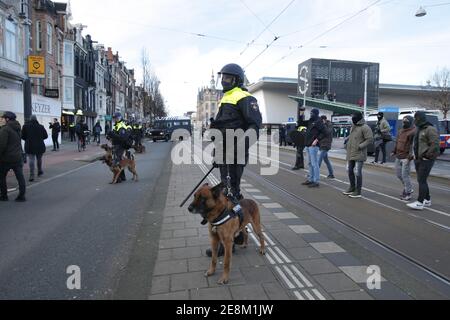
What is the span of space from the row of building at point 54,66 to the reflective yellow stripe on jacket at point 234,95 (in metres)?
14.6

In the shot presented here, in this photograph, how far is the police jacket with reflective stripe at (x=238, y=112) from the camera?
181 inches

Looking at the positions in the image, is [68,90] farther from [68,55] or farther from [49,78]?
[49,78]

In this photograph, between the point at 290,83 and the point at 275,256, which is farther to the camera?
the point at 290,83

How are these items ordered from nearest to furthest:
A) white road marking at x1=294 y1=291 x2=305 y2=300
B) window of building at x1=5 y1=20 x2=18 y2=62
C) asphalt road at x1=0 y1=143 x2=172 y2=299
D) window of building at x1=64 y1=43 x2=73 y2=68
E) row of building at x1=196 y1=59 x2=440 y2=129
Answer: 1. white road marking at x1=294 y1=291 x2=305 y2=300
2. asphalt road at x1=0 y1=143 x2=172 y2=299
3. window of building at x1=5 y1=20 x2=18 y2=62
4. window of building at x1=64 y1=43 x2=73 y2=68
5. row of building at x1=196 y1=59 x2=440 y2=129

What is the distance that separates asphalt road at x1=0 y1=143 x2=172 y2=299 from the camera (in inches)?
153

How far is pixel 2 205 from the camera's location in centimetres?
787

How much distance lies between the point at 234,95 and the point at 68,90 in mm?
38464

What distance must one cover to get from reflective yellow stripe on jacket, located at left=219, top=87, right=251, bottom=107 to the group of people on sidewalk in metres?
4.40

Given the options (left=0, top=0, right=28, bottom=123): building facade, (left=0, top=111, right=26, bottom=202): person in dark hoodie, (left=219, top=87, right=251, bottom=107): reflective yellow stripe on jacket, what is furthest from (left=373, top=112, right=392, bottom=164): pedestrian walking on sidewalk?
(left=0, top=0, right=28, bottom=123): building facade

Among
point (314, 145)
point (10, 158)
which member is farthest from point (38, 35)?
point (314, 145)

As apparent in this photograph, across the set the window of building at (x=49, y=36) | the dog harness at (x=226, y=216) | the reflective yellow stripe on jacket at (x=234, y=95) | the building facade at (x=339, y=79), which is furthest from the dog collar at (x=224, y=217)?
the building facade at (x=339, y=79)

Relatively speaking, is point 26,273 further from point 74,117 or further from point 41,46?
point 74,117

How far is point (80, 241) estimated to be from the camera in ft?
17.7

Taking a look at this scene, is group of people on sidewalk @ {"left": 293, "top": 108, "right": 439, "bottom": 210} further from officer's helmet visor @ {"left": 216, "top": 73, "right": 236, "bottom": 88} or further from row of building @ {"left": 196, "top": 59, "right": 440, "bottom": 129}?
row of building @ {"left": 196, "top": 59, "right": 440, "bottom": 129}
